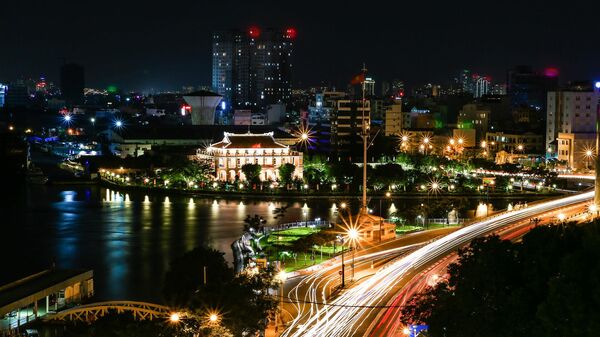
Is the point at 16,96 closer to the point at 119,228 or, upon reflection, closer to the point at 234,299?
the point at 119,228

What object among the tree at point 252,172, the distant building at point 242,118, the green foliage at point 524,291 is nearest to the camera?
the green foliage at point 524,291

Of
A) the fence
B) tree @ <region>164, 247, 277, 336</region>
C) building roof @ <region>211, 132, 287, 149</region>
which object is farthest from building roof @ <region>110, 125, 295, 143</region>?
tree @ <region>164, 247, 277, 336</region>

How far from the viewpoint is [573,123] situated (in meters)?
18.0

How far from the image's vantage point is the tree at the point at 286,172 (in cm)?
1633

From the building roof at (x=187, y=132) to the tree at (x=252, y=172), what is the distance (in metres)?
4.81

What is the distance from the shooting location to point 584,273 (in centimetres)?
418

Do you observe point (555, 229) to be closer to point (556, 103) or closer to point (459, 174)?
point (459, 174)

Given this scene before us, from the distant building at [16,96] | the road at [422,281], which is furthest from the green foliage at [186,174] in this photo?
the distant building at [16,96]

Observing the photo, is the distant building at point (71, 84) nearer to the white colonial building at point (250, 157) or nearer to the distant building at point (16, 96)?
the distant building at point (16, 96)

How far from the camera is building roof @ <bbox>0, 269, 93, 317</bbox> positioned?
6.02 metres

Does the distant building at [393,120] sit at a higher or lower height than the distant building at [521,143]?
higher

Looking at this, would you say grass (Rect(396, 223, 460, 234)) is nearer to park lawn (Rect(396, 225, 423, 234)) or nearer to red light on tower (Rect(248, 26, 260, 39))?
park lawn (Rect(396, 225, 423, 234))

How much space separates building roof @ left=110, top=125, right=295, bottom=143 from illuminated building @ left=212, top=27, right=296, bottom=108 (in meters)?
17.3

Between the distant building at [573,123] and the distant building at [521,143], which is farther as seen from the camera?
the distant building at [521,143]
